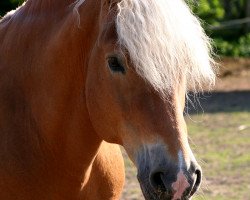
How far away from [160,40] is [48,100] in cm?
77

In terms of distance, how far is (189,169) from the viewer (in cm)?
305

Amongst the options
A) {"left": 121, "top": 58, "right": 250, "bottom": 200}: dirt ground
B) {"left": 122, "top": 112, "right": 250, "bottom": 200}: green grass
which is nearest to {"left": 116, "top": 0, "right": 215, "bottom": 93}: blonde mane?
{"left": 122, "top": 112, "right": 250, "bottom": 200}: green grass

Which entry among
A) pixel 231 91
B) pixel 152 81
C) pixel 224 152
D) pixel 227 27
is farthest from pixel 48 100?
pixel 227 27

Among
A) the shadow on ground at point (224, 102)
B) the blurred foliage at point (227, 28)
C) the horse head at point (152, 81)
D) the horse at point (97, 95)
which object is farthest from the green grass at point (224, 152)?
the blurred foliage at point (227, 28)

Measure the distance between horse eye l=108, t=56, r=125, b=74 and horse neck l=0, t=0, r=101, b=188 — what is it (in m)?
0.27

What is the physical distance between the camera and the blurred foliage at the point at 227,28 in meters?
17.4

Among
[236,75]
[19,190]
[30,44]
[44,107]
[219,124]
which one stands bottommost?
[236,75]

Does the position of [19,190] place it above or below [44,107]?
below

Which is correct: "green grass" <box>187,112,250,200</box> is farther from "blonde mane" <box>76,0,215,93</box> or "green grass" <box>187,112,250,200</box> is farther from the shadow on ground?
"blonde mane" <box>76,0,215,93</box>

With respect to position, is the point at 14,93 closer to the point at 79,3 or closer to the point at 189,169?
the point at 79,3

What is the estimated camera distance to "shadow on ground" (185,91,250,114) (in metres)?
12.2

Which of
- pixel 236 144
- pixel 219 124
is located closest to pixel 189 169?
pixel 236 144

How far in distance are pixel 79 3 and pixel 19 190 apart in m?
0.94

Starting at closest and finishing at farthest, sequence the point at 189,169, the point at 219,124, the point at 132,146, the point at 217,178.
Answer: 1. the point at 189,169
2. the point at 132,146
3. the point at 217,178
4. the point at 219,124
